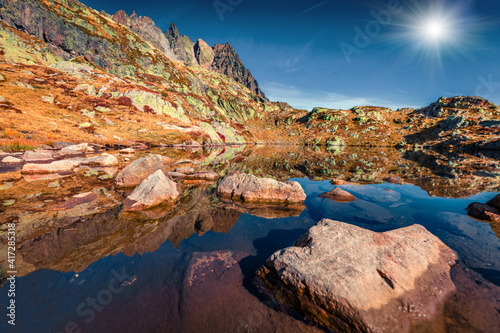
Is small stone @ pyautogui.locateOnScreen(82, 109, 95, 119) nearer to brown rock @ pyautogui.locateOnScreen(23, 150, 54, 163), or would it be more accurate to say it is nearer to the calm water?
brown rock @ pyautogui.locateOnScreen(23, 150, 54, 163)

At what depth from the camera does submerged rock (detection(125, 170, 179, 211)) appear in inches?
406

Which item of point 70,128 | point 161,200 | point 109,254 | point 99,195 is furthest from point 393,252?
point 70,128

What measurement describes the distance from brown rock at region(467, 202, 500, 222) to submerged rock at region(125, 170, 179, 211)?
17.8 m

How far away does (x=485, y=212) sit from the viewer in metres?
10.1

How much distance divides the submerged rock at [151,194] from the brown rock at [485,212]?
17.8m

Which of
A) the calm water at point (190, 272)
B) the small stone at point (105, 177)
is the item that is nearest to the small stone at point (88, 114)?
the small stone at point (105, 177)

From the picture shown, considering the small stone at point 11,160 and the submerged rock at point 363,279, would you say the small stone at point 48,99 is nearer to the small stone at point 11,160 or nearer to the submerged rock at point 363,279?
the small stone at point 11,160

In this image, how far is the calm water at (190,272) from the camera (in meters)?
4.34

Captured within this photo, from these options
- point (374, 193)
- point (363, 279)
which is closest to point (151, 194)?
point (363, 279)

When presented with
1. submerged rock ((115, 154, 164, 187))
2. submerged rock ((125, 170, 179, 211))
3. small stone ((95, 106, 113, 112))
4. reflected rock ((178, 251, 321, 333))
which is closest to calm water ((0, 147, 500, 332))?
reflected rock ((178, 251, 321, 333))

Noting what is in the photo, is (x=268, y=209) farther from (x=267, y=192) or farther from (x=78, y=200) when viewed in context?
(x=78, y=200)

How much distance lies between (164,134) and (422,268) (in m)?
64.9

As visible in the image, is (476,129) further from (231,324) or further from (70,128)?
(70,128)

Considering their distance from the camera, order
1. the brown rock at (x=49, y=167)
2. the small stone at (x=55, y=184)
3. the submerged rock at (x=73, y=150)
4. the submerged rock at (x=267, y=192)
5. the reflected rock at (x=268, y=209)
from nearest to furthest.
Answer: the reflected rock at (x=268, y=209)
the submerged rock at (x=267, y=192)
the small stone at (x=55, y=184)
the brown rock at (x=49, y=167)
the submerged rock at (x=73, y=150)
